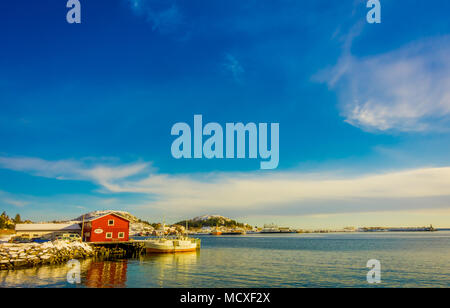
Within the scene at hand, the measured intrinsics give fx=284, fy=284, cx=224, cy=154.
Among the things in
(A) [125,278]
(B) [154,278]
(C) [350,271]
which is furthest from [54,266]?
(C) [350,271]

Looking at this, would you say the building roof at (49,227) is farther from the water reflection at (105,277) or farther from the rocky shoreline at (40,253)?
the water reflection at (105,277)

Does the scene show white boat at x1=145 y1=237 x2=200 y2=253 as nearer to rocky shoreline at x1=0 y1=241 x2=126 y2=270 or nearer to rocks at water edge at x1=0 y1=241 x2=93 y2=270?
rocky shoreline at x1=0 y1=241 x2=126 y2=270

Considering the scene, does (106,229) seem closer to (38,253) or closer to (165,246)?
(165,246)

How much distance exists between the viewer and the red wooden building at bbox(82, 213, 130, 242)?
61.0 m

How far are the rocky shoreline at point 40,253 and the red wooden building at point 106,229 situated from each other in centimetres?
550

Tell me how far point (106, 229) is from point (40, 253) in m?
20.3

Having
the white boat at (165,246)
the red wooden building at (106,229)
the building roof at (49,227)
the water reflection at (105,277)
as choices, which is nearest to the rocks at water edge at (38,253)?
the water reflection at (105,277)

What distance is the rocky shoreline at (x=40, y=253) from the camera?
38156 mm

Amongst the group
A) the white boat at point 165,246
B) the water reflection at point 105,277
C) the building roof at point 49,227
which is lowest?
the white boat at point 165,246

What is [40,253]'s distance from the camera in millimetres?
42250

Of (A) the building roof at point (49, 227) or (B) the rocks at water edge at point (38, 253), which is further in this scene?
(A) the building roof at point (49, 227)

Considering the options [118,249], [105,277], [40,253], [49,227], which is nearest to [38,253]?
[40,253]

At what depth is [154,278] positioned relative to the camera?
112 ft
